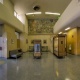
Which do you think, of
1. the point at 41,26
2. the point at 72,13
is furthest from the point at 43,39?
the point at 72,13

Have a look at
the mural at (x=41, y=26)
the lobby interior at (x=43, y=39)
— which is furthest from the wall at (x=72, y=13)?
the mural at (x=41, y=26)

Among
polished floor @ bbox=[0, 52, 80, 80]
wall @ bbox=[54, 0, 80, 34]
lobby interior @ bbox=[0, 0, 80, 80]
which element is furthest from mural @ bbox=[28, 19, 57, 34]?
polished floor @ bbox=[0, 52, 80, 80]

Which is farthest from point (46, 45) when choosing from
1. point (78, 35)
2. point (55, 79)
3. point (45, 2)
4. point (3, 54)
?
point (55, 79)

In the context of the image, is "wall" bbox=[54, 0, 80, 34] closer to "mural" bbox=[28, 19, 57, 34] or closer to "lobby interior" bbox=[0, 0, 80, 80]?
"lobby interior" bbox=[0, 0, 80, 80]

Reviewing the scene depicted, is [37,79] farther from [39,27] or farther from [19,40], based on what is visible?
[39,27]

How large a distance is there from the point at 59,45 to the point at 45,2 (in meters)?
6.00

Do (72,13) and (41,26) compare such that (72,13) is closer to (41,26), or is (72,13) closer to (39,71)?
(39,71)

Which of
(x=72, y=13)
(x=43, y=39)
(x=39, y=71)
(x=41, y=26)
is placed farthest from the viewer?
(x=41, y=26)

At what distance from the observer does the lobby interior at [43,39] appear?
5902mm

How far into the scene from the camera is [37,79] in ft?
15.3

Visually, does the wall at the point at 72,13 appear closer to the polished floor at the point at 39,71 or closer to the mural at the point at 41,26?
the polished floor at the point at 39,71

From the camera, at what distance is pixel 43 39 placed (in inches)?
926

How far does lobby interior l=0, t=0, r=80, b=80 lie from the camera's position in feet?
19.4

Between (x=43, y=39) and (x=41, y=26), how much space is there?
2834mm
